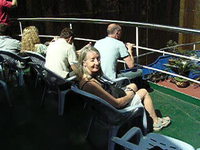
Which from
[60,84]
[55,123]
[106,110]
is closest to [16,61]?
[60,84]

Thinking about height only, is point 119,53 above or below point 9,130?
above

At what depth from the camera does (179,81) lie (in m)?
4.16

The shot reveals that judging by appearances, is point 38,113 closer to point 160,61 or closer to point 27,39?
point 27,39

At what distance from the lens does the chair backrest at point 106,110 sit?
211cm

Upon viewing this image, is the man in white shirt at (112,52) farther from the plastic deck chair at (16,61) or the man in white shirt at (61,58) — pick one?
the plastic deck chair at (16,61)

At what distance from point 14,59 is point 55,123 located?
1339mm

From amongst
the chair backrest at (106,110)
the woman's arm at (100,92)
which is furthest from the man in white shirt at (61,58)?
the chair backrest at (106,110)

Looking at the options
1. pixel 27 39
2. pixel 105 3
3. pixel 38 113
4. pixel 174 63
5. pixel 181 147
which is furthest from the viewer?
pixel 105 3

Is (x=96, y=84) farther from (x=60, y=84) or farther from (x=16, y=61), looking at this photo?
(x=16, y=61)

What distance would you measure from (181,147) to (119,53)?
67.4 inches

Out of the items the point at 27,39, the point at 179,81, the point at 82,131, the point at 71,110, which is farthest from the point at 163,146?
the point at 27,39

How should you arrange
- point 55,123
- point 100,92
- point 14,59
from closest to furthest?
point 100,92 < point 55,123 < point 14,59

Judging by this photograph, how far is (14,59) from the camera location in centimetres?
392

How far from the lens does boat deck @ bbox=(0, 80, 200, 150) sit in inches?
103
